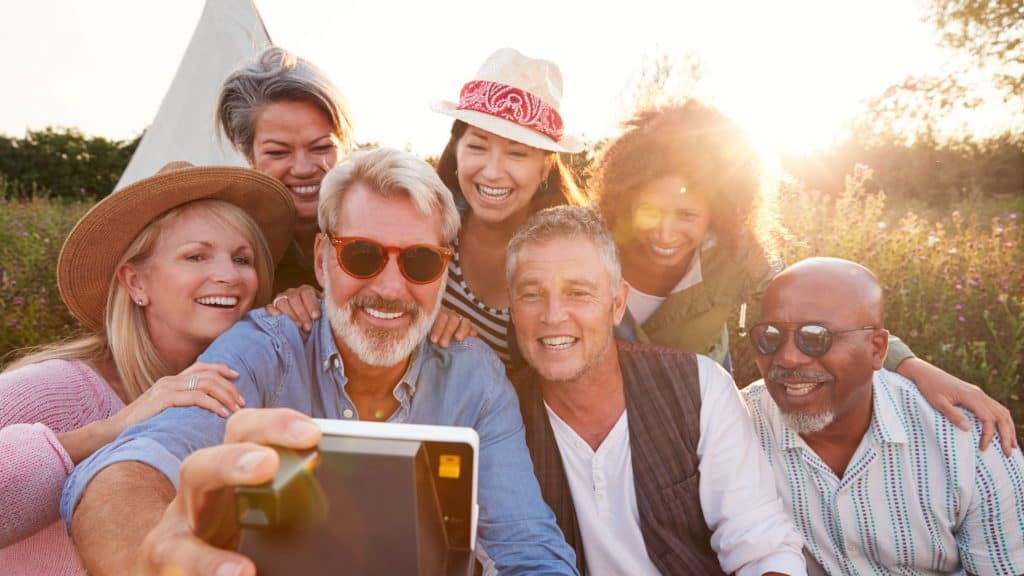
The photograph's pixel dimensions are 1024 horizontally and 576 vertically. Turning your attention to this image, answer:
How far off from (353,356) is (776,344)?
62.5 inches

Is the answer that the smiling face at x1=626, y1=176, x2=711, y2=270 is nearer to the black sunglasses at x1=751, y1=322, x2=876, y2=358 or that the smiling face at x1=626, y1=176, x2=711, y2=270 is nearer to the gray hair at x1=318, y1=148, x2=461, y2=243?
the black sunglasses at x1=751, y1=322, x2=876, y2=358

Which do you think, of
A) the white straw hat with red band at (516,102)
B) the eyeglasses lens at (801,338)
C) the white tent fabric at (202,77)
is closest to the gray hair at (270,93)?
the white straw hat with red band at (516,102)

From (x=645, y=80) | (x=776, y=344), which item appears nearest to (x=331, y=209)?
(x=776, y=344)

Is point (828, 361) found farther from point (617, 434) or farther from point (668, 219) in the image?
point (668, 219)

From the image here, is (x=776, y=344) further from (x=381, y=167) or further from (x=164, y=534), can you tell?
(x=164, y=534)

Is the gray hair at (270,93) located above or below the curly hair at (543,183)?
above

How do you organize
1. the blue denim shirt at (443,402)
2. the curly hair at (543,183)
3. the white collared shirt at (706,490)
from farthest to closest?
the curly hair at (543,183)
the white collared shirt at (706,490)
the blue denim shirt at (443,402)

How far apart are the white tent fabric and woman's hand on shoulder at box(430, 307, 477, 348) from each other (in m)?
5.12

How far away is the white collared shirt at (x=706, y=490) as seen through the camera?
2.40 m

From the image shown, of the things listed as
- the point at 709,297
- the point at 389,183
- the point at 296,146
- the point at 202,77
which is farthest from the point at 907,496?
the point at 202,77

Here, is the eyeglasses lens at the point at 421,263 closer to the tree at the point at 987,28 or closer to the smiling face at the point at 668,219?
the smiling face at the point at 668,219

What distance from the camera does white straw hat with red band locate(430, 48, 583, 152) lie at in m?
3.36

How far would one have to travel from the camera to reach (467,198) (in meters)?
3.51

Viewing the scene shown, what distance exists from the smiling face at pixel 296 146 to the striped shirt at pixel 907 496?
2590 mm
